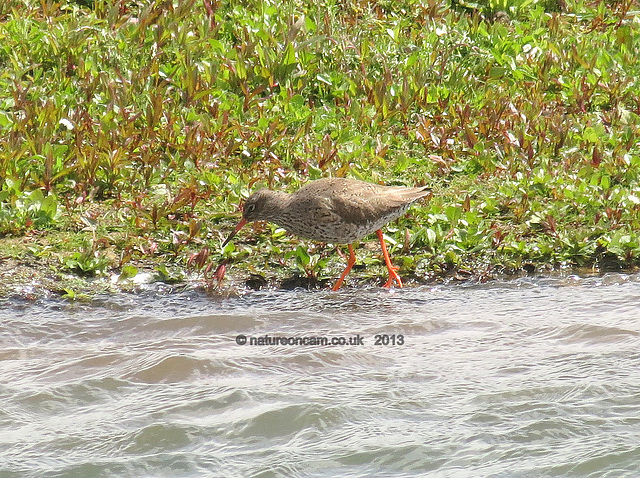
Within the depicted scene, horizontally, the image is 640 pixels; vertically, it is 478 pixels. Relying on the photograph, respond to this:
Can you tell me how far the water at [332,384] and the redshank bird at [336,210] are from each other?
48 cm

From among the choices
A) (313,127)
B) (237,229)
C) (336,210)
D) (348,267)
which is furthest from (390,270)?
(313,127)

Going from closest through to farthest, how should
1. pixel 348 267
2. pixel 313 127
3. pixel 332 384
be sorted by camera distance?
pixel 332 384 < pixel 348 267 < pixel 313 127

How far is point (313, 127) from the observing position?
10180 millimetres

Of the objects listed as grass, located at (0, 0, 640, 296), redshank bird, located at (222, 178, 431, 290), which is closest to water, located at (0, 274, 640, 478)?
redshank bird, located at (222, 178, 431, 290)

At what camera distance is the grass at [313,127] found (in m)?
8.57

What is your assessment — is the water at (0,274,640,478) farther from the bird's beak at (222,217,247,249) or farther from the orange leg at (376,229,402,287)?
the bird's beak at (222,217,247,249)

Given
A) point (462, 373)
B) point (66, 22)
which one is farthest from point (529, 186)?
point (66, 22)

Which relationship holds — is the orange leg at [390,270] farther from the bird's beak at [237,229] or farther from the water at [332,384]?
the bird's beak at [237,229]

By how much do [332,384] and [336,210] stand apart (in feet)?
6.12

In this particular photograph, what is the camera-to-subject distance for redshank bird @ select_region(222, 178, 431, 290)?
26.5 feet

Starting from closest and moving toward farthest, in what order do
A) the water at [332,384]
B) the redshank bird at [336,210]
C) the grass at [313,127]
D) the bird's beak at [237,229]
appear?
the water at [332,384], the redshank bird at [336,210], the bird's beak at [237,229], the grass at [313,127]

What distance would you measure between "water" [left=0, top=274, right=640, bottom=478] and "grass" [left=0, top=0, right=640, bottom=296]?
593 millimetres

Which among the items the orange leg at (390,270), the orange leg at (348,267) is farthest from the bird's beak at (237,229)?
the orange leg at (390,270)

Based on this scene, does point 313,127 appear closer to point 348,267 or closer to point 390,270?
point 348,267
